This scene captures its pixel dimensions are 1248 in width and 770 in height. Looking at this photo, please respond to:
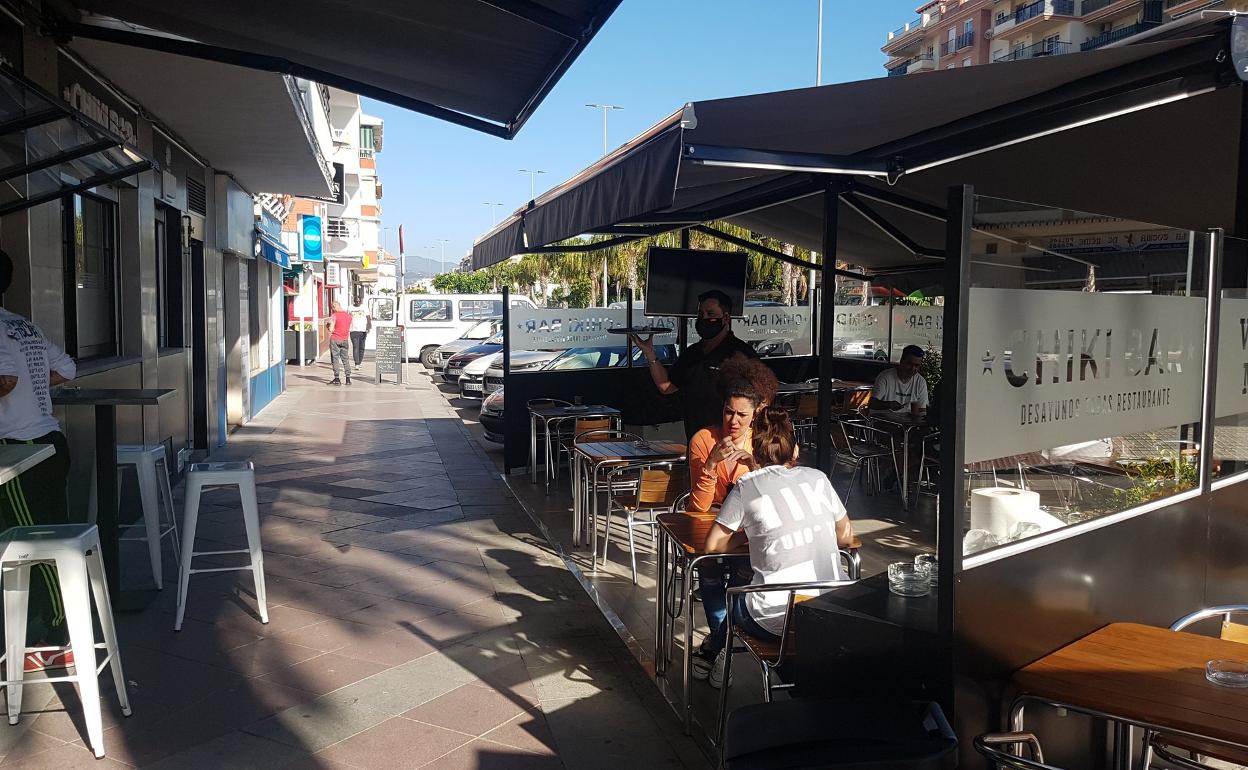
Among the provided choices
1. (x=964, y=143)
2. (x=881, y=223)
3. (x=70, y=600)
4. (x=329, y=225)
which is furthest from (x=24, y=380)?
(x=329, y=225)

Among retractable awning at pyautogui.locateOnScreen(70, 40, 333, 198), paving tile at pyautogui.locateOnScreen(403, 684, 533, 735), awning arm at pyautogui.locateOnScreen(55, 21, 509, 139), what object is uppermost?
retractable awning at pyautogui.locateOnScreen(70, 40, 333, 198)

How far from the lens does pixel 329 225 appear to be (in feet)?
108

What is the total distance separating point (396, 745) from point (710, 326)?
3.23 meters

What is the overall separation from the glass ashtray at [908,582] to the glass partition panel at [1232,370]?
1576 millimetres

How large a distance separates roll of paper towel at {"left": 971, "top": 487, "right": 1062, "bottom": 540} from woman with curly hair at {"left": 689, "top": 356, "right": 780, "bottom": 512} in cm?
156

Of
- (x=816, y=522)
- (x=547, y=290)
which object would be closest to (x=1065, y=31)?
(x=547, y=290)

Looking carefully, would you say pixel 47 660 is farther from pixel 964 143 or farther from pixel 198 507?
pixel 964 143

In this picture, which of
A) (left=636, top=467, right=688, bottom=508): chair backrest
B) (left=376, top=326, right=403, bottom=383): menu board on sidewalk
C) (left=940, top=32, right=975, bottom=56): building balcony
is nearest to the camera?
(left=636, top=467, right=688, bottom=508): chair backrest

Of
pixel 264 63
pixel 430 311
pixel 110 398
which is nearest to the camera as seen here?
pixel 110 398

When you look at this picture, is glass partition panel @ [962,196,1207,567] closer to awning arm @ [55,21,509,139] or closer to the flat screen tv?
awning arm @ [55,21,509,139]

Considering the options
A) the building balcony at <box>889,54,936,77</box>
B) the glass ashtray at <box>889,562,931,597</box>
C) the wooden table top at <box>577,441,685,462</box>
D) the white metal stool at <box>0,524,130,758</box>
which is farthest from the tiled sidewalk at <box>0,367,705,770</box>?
the building balcony at <box>889,54,936,77</box>

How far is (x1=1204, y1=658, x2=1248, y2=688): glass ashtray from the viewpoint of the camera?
6.95ft

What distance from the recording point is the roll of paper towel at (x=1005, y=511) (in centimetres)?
225

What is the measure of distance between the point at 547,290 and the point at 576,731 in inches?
2374
